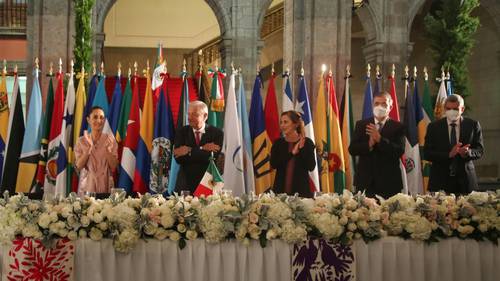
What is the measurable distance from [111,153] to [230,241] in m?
2.68

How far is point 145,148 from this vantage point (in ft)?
24.8

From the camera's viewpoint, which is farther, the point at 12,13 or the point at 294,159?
the point at 12,13

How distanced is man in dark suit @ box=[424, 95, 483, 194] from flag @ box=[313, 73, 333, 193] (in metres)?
2.12

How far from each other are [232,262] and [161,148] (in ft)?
12.6

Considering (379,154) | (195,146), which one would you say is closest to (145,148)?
(195,146)

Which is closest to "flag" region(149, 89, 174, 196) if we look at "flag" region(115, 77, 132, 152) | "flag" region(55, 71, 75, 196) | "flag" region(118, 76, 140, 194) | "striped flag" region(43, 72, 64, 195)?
"flag" region(118, 76, 140, 194)

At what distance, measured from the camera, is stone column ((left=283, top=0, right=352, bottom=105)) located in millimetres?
11000

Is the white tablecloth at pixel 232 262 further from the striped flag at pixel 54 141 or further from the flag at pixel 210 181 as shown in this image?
the striped flag at pixel 54 141

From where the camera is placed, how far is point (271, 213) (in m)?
3.81

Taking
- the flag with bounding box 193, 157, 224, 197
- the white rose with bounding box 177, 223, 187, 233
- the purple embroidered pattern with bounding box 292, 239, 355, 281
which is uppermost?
the flag with bounding box 193, 157, 224, 197

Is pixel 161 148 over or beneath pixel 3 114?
beneath

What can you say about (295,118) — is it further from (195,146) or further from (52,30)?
(52,30)

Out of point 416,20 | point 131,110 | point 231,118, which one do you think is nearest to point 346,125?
point 231,118

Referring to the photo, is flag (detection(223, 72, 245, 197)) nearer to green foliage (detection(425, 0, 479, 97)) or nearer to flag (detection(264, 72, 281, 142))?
flag (detection(264, 72, 281, 142))
